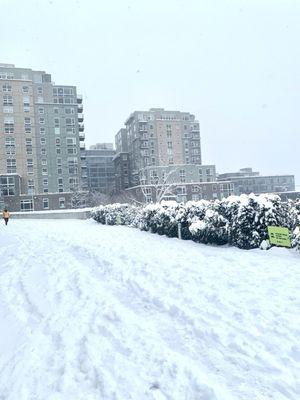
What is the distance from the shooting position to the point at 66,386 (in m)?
4.01

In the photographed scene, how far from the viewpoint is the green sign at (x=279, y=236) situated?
34.9 ft

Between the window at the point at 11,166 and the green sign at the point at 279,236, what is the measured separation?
76.7 meters

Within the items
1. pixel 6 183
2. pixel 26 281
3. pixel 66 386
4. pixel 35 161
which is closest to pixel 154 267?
pixel 26 281

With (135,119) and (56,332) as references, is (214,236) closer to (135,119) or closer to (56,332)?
(56,332)

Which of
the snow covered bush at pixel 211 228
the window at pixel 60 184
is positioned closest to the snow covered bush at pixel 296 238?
the snow covered bush at pixel 211 228

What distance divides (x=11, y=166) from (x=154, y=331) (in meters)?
81.4

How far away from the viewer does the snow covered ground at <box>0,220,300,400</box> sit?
3928 millimetres

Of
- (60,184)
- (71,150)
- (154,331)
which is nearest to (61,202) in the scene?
(60,184)

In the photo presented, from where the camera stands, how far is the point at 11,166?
81.4 m

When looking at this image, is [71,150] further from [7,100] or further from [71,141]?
[7,100]

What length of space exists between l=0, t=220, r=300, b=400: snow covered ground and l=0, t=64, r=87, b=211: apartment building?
237ft

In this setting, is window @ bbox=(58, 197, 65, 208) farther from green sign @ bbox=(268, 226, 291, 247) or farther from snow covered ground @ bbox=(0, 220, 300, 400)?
green sign @ bbox=(268, 226, 291, 247)

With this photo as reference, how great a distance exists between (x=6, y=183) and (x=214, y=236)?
2777 inches

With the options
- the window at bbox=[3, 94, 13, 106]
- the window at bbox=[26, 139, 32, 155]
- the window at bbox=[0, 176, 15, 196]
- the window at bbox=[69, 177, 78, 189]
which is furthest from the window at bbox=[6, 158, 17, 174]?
the window at bbox=[69, 177, 78, 189]
